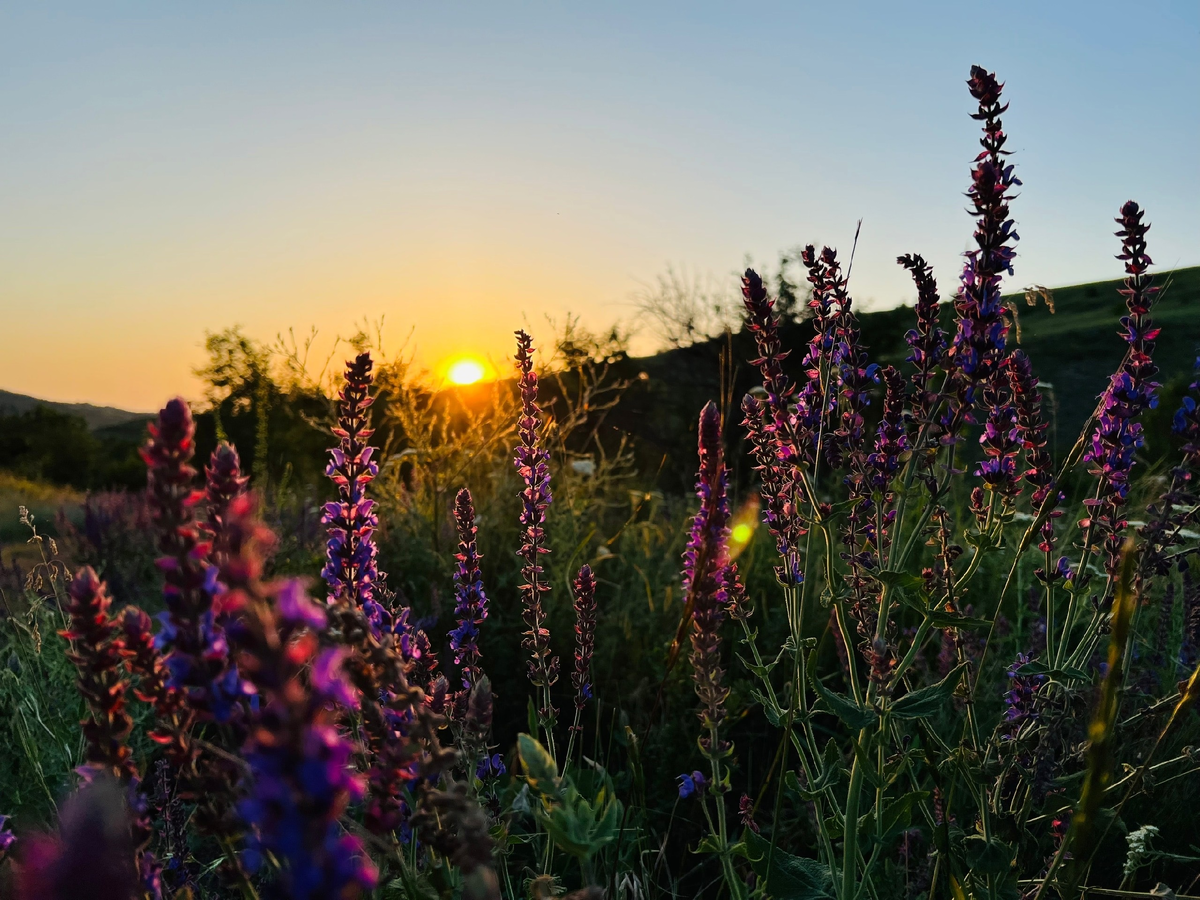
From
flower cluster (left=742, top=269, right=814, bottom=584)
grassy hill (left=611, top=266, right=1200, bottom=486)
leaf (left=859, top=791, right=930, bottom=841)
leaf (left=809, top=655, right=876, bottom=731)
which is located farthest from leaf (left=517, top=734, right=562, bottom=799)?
grassy hill (left=611, top=266, right=1200, bottom=486)

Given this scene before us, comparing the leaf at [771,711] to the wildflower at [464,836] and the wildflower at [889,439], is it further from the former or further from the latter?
the wildflower at [464,836]

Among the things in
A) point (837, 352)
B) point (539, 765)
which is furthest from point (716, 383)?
point (539, 765)

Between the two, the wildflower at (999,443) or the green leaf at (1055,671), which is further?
the wildflower at (999,443)

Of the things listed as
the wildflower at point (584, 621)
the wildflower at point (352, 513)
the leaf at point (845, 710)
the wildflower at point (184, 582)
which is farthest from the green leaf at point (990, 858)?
the wildflower at point (184, 582)

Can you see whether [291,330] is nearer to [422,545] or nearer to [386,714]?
[422,545]

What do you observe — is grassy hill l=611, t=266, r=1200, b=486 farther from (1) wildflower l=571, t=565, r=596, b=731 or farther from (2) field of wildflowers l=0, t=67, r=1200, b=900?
(1) wildflower l=571, t=565, r=596, b=731

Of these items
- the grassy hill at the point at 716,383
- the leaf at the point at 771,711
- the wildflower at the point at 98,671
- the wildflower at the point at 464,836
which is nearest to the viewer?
the wildflower at the point at 464,836

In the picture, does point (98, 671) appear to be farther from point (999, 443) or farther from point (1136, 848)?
point (1136, 848)

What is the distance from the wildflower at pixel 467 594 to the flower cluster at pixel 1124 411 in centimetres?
161

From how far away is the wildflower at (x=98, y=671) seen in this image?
0.95m

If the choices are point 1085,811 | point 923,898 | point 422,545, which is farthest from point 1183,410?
point 422,545

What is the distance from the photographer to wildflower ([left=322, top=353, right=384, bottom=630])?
1637 millimetres

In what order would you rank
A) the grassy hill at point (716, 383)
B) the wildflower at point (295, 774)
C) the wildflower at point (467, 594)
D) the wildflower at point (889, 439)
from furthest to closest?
the grassy hill at point (716, 383), the wildflower at point (889, 439), the wildflower at point (467, 594), the wildflower at point (295, 774)

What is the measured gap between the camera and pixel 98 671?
0.96 meters
